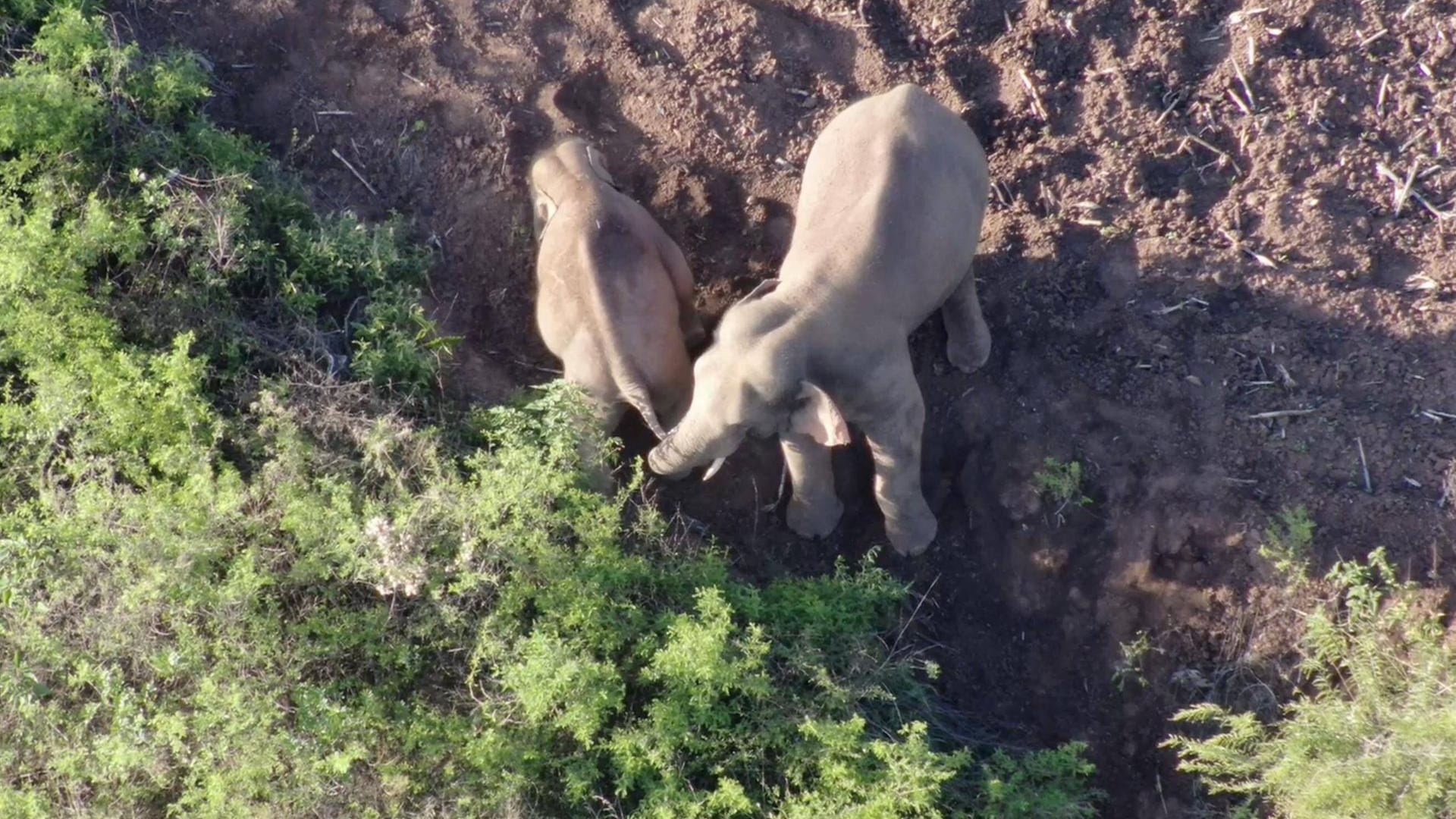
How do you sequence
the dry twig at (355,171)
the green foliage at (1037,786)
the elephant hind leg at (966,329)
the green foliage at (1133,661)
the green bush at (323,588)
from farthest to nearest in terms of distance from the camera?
the dry twig at (355,171) → the elephant hind leg at (966,329) → the green foliage at (1133,661) → the green foliage at (1037,786) → the green bush at (323,588)

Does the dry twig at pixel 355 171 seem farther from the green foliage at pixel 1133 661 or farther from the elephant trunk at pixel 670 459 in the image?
the green foliage at pixel 1133 661

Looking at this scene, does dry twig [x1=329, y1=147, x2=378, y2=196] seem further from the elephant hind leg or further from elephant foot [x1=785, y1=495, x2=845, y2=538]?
the elephant hind leg

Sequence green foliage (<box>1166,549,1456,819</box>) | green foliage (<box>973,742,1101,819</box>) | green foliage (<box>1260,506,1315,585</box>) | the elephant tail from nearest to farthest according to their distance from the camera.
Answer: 1. green foliage (<box>1166,549,1456,819</box>)
2. green foliage (<box>973,742,1101,819</box>)
3. green foliage (<box>1260,506,1315,585</box>)
4. the elephant tail

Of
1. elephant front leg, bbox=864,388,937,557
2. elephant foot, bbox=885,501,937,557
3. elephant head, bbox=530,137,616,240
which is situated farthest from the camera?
elephant head, bbox=530,137,616,240

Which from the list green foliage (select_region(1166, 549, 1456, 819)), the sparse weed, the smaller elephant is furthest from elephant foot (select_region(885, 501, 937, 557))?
green foliage (select_region(1166, 549, 1456, 819))

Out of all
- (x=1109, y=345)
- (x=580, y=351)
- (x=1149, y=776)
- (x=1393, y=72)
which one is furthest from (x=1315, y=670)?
(x=580, y=351)

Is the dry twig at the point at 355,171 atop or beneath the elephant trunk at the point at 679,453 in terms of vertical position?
atop

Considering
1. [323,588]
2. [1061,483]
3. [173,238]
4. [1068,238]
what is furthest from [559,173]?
[1061,483]

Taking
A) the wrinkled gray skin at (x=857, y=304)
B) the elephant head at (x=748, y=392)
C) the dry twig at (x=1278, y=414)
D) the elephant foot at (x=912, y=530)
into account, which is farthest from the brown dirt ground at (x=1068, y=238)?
the elephant head at (x=748, y=392)
